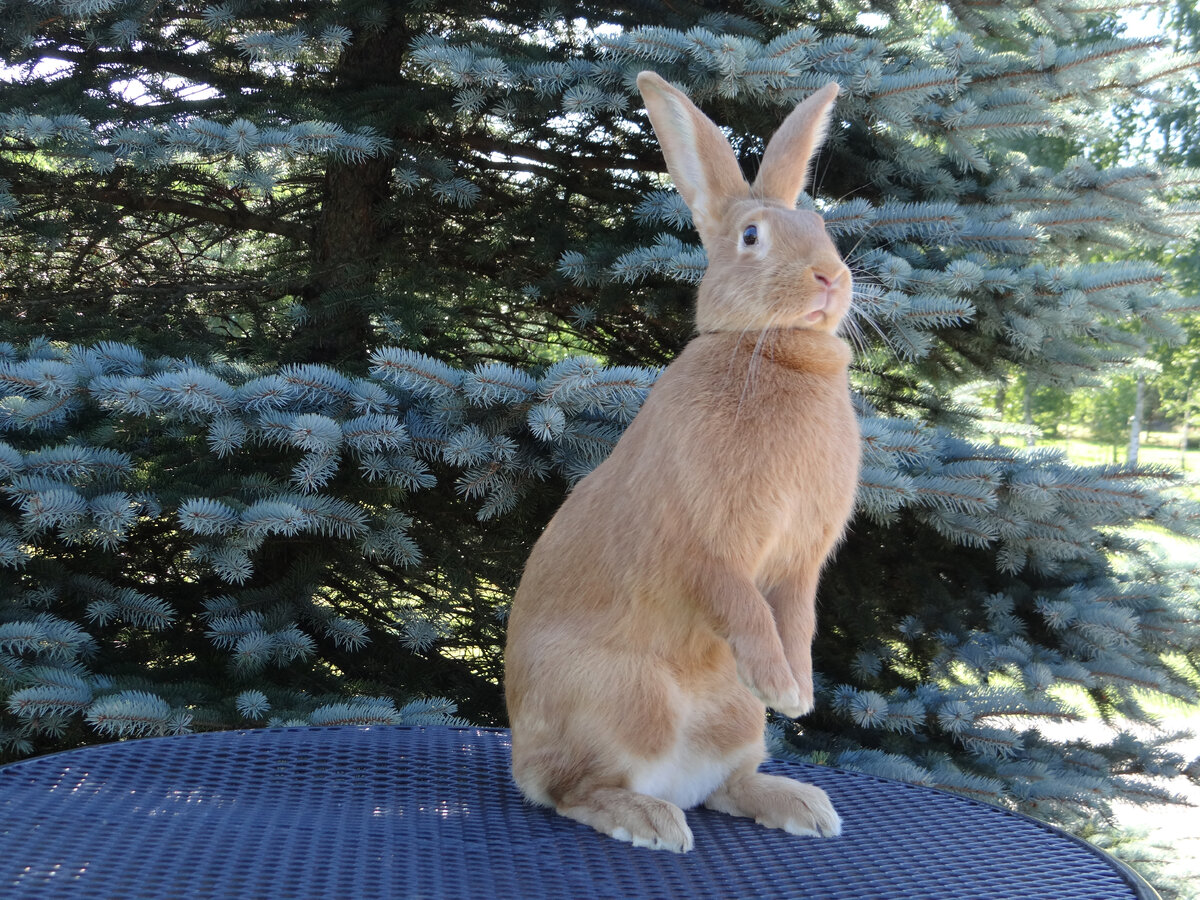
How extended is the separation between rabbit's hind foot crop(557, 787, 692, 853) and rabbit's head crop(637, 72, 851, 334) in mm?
800

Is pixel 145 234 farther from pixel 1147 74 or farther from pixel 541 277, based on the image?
pixel 1147 74

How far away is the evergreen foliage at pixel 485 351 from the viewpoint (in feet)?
8.21

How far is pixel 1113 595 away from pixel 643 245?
6.00 ft

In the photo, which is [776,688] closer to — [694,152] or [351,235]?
[694,152]

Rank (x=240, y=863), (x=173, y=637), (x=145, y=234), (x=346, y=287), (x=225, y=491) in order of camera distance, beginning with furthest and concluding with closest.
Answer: (x=145, y=234)
(x=346, y=287)
(x=173, y=637)
(x=225, y=491)
(x=240, y=863)

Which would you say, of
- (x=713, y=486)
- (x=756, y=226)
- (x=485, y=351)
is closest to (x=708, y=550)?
(x=713, y=486)

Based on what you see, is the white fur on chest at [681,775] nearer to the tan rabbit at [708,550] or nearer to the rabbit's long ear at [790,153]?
the tan rabbit at [708,550]

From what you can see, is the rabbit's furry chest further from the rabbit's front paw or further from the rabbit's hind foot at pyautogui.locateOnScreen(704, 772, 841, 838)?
the rabbit's hind foot at pyautogui.locateOnScreen(704, 772, 841, 838)

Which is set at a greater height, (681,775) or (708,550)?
(708,550)

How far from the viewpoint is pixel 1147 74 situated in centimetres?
315

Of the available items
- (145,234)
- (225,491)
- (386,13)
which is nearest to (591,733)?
(225,491)

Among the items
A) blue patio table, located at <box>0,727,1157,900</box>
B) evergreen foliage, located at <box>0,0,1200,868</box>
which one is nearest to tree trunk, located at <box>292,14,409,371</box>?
evergreen foliage, located at <box>0,0,1200,868</box>

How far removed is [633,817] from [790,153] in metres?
1.19

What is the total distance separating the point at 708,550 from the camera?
1578mm
